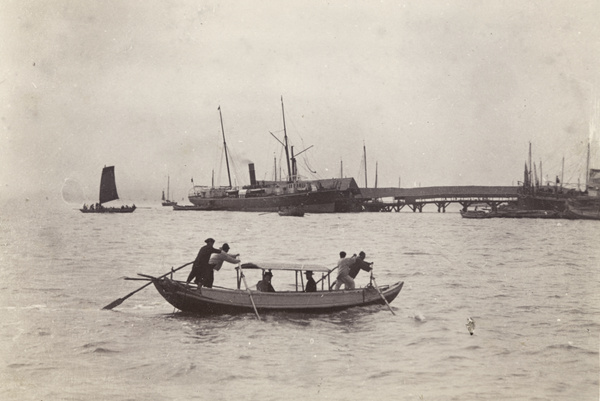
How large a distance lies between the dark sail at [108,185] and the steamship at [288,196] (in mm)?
18266

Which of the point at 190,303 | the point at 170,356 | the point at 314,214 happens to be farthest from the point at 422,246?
the point at 314,214

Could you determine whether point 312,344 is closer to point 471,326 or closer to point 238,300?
point 238,300

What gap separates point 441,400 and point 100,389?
6.63m

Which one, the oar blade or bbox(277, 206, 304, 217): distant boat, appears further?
bbox(277, 206, 304, 217): distant boat

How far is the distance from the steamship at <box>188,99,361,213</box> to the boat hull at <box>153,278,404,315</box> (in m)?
73.0

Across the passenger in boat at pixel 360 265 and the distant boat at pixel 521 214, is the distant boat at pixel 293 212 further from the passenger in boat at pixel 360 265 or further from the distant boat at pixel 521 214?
the passenger in boat at pixel 360 265

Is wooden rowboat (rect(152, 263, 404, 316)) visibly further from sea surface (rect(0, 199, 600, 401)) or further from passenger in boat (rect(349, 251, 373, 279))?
passenger in boat (rect(349, 251, 373, 279))

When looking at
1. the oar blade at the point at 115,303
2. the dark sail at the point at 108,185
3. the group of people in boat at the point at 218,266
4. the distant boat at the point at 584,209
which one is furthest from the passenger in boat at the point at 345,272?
the dark sail at the point at 108,185

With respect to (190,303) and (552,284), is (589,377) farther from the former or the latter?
(552,284)

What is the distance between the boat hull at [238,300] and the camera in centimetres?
1667

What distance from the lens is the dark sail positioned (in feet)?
268

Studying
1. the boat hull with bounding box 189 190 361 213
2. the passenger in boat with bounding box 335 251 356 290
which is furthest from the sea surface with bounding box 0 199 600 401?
the boat hull with bounding box 189 190 361 213

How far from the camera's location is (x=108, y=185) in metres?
84.1

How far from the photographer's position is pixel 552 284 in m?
25.5
